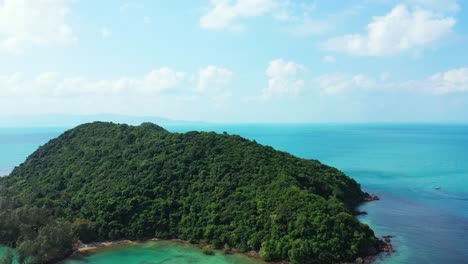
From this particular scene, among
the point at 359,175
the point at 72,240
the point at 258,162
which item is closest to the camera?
the point at 72,240

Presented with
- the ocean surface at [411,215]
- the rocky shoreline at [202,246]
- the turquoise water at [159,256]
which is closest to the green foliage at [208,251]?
the turquoise water at [159,256]

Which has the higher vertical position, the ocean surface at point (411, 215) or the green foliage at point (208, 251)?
the ocean surface at point (411, 215)

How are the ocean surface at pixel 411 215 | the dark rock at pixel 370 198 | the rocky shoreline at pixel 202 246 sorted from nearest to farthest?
the rocky shoreline at pixel 202 246, the ocean surface at pixel 411 215, the dark rock at pixel 370 198

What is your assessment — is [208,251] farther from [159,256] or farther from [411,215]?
[411,215]

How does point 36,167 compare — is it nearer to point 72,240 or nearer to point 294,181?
point 72,240

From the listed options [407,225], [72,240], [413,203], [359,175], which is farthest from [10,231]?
[359,175]

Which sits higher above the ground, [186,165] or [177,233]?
[186,165]

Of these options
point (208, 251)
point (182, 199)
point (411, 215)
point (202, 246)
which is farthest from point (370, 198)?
point (208, 251)

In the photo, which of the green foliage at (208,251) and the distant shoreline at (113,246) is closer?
the distant shoreline at (113,246)

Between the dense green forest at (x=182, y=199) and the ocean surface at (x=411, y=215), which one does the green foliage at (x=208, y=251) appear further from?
the dense green forest at (x=182, y=199)
